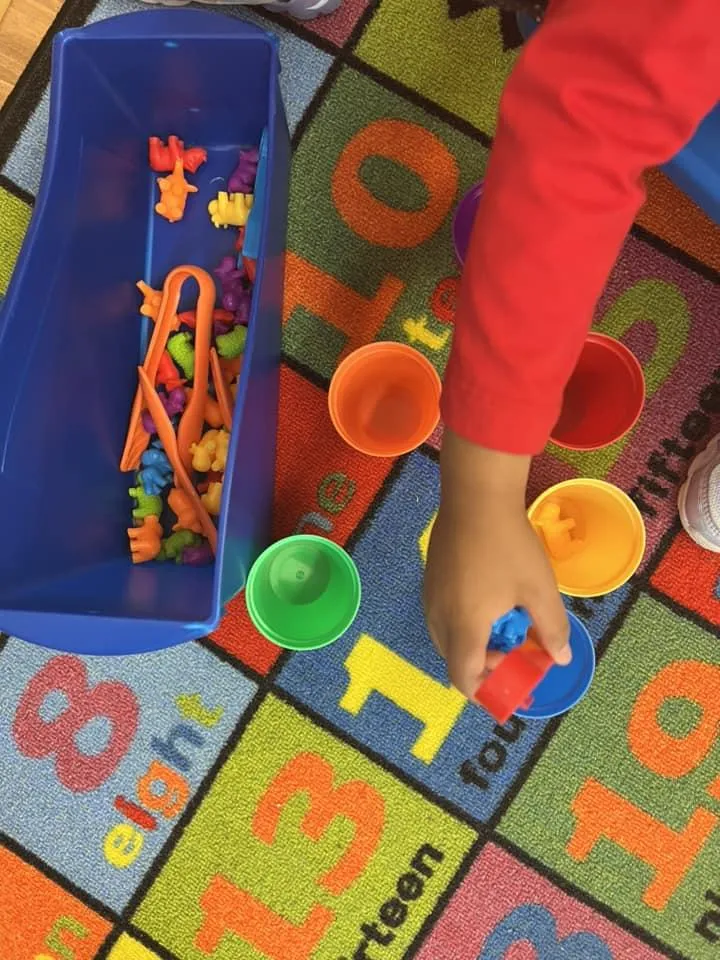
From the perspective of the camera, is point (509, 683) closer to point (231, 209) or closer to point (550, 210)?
point (550, 210)

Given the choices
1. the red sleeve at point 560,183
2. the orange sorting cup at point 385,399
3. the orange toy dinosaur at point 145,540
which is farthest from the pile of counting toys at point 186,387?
the red sleeve at point 560,183

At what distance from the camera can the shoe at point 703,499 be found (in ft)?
2.74

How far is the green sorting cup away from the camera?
838 millimetres

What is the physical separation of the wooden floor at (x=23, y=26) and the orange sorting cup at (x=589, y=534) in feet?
2.39

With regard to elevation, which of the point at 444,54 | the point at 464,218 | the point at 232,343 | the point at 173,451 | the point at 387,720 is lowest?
the point at 387,720

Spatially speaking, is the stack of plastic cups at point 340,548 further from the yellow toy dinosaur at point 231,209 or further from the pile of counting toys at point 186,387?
the yellow toy dinosaur at point 231,209

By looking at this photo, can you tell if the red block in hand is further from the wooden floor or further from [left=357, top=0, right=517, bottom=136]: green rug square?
the wooden floor

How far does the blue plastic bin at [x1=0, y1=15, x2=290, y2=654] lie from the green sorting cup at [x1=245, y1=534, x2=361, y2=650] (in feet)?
0.09

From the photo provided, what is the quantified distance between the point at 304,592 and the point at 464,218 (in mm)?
411

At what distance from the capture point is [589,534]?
0.87 metres

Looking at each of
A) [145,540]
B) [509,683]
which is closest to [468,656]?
[509,683]

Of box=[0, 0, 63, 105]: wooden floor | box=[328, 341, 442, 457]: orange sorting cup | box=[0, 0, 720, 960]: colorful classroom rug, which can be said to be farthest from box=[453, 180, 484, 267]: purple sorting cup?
box=[0, 0, 63, 105]: wooden floor

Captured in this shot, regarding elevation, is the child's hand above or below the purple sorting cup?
below

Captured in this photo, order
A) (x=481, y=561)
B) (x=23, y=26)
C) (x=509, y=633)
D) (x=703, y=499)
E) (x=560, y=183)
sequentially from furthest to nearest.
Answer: (x=23, y=26)
(x=703, y=499)
(x=509, y=633)
(x=481, y=561)
(x=560, y=183)
